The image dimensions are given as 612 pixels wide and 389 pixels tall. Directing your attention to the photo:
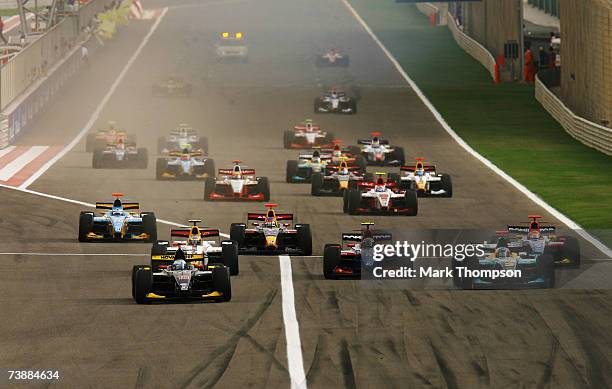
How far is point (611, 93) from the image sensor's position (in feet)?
172

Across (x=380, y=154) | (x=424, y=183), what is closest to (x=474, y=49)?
(x=380, y=154)

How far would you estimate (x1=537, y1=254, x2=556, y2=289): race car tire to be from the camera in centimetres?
2580

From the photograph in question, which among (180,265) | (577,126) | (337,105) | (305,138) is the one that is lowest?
(577,126)

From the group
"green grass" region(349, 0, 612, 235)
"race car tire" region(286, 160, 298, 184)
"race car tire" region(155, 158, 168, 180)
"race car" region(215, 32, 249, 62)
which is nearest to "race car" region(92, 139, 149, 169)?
"race car tire" region(155, 158, 168, 180)

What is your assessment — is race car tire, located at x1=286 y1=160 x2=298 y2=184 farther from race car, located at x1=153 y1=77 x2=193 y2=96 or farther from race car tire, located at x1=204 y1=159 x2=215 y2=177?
race car, located at x1=153 y1=77 x2=193 y2=96

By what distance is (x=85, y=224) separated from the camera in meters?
31.3

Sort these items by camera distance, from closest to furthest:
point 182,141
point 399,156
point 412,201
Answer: point 412,201 < point 399,156 < point 182,141

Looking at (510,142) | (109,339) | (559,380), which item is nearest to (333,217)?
(109,339)

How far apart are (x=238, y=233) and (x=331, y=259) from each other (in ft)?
10.4

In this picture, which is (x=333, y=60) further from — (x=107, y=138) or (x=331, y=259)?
(x=331, y=259)

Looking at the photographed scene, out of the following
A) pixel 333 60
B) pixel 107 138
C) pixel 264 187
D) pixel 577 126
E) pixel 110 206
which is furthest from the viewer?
pixel 333 60

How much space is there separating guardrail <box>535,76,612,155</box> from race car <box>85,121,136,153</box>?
15.1 m

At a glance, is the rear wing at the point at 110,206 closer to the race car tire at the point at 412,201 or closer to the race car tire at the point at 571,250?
the race car tire at the point at 412,201

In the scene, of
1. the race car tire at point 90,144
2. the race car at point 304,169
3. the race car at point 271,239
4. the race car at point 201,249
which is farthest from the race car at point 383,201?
the race car tire at point 90,144
